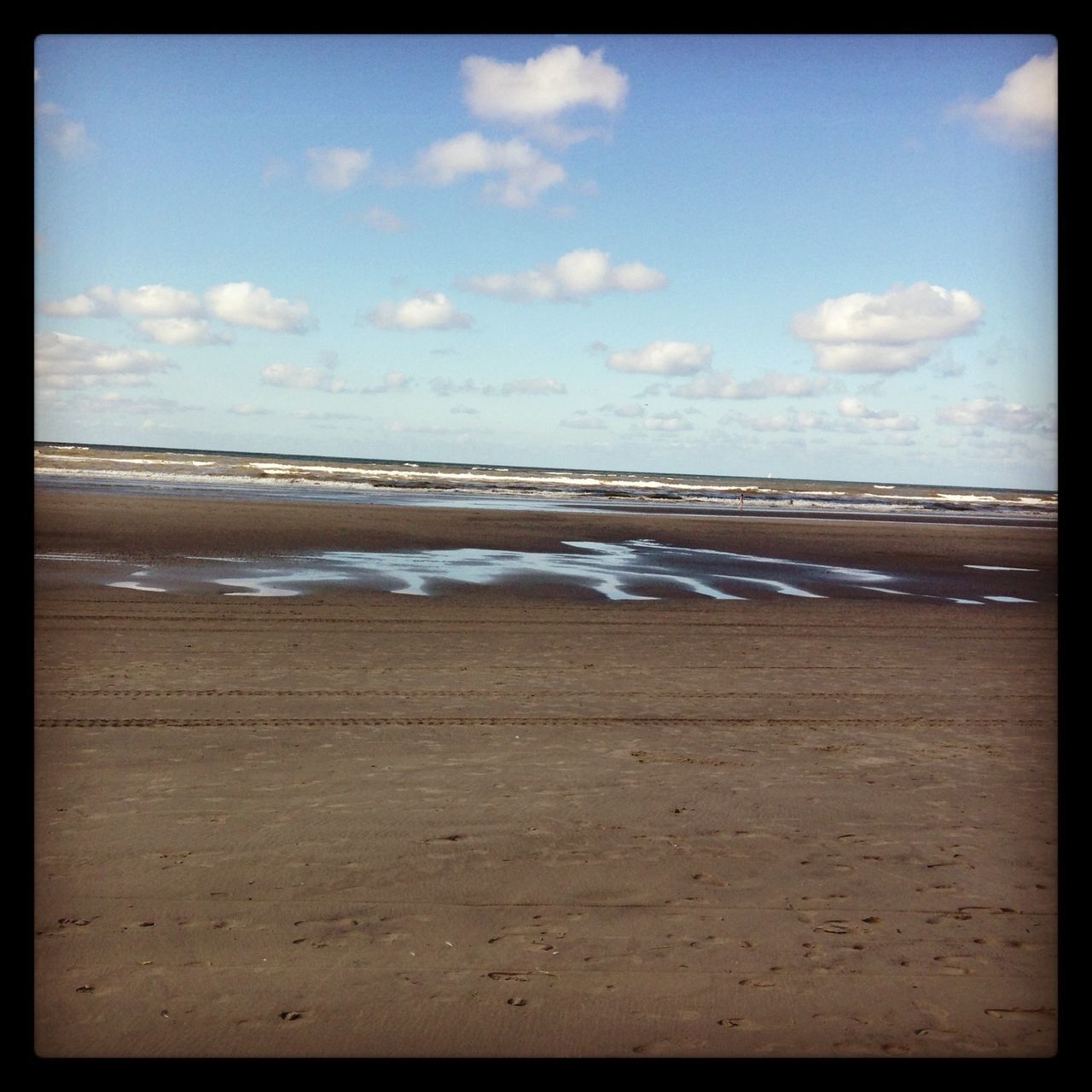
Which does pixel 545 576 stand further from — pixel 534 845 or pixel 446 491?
pixel 446 491

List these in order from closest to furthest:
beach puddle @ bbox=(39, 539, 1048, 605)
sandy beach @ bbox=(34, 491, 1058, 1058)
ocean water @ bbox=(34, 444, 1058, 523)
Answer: sandy beach @ bbox=(34, 491, 1058, 1058), beach puddle @ bbox=(39, 539, 1048, 605), ocean water @ bbox=(34, 444, 1058, 523)

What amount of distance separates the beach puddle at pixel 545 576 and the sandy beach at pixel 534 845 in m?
3.22

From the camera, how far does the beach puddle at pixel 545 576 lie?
13.4 metres

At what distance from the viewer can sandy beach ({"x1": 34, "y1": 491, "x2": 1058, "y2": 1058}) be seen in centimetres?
322

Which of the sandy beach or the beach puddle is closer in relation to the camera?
the sandy beach

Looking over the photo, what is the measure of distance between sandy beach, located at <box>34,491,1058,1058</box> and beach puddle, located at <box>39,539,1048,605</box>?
3.22 m

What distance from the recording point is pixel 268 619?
411 inches

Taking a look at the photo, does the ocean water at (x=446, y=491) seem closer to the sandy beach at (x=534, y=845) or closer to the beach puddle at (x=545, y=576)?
the beach puddle at (x=545, y=576)

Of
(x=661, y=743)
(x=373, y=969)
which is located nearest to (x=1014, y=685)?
(x=661, y=743)

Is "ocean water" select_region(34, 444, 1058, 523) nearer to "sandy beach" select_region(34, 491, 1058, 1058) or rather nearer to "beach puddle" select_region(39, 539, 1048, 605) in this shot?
"beach puddle" select_region(39, 539, 1048, 605)

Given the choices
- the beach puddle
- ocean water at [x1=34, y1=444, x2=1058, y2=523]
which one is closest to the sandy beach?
the beach puddle

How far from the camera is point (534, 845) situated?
459 centimetres

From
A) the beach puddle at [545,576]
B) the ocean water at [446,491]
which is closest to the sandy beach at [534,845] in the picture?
the beach puddle at [545,576]
